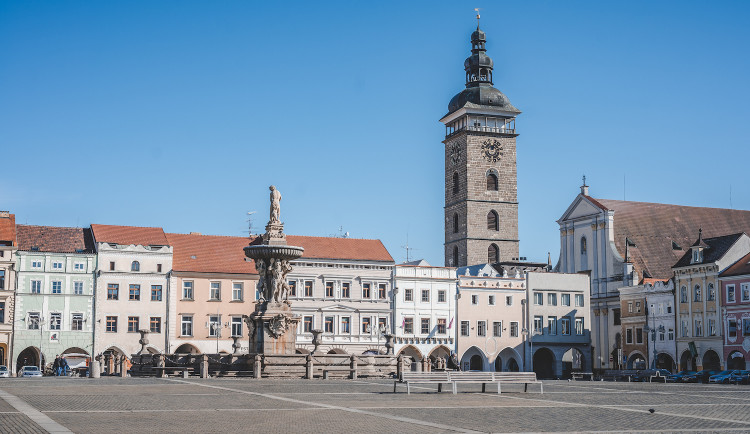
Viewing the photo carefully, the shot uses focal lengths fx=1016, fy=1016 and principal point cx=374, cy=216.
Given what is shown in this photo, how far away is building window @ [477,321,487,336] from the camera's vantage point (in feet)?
263

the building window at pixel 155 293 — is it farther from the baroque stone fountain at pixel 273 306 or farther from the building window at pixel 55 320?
the baroque stone fountain at pixel 273 306

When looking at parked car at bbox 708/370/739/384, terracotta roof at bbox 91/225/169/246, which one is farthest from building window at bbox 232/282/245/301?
parked car at bbox 708/370/739/384

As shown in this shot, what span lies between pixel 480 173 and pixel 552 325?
985 inches

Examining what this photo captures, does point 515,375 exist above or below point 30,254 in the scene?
below

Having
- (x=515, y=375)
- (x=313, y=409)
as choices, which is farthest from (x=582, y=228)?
(x=313, y=409)

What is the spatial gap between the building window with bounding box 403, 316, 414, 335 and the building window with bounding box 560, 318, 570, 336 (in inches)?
598

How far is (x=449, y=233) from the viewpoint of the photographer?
350ft

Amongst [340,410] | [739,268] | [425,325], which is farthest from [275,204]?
[739,268]

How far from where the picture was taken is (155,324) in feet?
231

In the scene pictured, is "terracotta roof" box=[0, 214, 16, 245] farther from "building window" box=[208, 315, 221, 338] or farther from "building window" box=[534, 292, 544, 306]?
"building window" box=[534, 292, 544, 306]

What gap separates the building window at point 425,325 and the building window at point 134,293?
2122 centimetres

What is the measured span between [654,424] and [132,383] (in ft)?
65.0

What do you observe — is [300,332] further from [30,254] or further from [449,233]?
[449,233]

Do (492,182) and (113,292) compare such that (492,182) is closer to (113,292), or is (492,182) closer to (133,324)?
(133,324)
